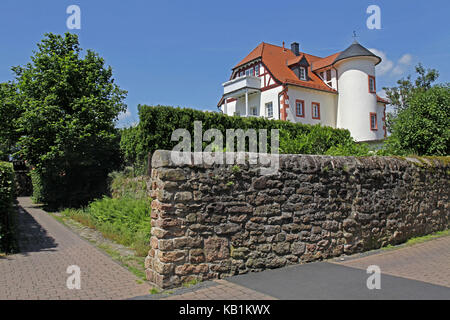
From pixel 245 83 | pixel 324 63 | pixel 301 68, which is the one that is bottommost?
pixel 245 83

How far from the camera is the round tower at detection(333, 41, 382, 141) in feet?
96.4

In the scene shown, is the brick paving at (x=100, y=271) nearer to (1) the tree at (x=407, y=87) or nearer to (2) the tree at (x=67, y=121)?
(2) the tree at (x=67, y=121)

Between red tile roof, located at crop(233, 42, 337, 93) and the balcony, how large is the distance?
171 centimetres

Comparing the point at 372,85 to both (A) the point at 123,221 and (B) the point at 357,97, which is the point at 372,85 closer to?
(B) the point at 357,97

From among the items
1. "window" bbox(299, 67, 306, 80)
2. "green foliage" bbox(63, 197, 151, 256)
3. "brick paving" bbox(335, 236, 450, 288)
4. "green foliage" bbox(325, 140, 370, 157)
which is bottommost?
"brick paving" bbox(335, 236, 450, 288)

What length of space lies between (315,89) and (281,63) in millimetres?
3929

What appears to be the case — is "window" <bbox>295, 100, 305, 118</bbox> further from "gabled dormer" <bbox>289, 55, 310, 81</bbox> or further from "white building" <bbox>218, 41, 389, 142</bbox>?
"gabled dormer" <bbox>289, 55, 310, 81</bbox>

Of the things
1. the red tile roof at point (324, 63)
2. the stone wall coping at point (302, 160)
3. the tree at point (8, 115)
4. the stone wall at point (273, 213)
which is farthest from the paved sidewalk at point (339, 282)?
the red tile roof at point (324, 63)

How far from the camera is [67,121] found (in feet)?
47.7

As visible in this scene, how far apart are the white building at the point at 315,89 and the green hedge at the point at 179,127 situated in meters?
11.8

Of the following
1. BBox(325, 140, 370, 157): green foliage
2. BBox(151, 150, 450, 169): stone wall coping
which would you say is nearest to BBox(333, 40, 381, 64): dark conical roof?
BBox(325, 140, 370, 157): green foliage

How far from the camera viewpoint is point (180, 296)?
4883mm

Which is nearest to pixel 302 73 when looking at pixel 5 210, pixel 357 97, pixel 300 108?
pixel 300 108

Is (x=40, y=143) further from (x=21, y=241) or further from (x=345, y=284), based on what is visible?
(x=345, y=284)
